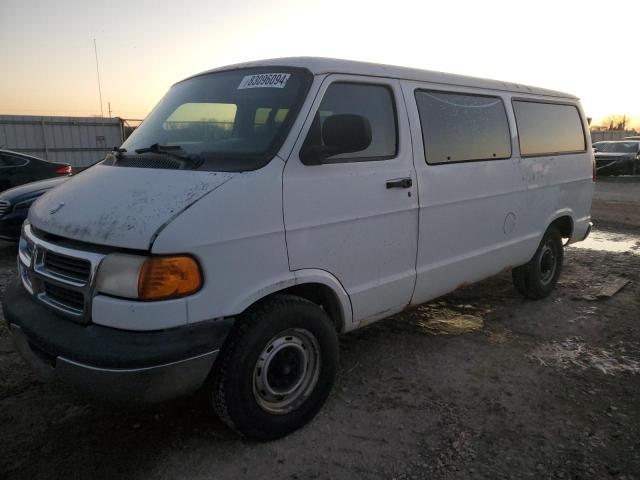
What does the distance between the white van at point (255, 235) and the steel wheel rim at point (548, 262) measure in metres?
1.56

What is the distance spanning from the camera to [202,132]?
3.10m

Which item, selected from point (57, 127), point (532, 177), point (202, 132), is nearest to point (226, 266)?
point (202, 132)

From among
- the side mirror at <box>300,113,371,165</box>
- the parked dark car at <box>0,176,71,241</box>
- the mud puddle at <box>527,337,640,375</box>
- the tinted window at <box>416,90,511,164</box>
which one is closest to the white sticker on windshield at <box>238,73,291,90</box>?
the side mirror at <box>300,113,371,165</box>

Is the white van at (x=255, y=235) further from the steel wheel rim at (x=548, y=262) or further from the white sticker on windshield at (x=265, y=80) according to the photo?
the steel wheel rim at (x=548, y=262)

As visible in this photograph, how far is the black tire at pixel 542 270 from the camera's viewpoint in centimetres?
512

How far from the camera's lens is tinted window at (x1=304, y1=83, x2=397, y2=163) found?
2938 mm

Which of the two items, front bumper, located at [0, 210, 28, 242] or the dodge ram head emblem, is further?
front bumper, located at [0, 210, 28, 242]

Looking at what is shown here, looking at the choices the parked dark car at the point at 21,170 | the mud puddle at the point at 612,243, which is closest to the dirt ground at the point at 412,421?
the mud puddle at the point at 612,243

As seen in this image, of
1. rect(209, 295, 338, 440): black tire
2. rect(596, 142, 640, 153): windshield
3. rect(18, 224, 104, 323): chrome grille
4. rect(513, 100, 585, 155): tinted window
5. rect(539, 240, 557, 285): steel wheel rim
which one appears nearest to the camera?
rect(18, 224, 104, 323): chrome grille

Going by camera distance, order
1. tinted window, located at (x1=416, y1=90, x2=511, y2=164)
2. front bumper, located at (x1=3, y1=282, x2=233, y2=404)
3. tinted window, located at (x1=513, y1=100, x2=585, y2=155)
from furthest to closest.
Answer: tinted window, located at (x1=513, y1=100, x2=585, y2=155), tinted window, located at (x1=416, y1=90, x2=511, y2=164), front bumper, located at (x1=3, y1=282, x2=233, y2=404)

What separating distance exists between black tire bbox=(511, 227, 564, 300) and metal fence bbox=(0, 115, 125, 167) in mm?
16821

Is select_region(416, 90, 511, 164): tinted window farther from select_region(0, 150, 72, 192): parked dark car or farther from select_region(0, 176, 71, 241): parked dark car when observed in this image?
select_region(0, 150, 72, 192): parked dark car

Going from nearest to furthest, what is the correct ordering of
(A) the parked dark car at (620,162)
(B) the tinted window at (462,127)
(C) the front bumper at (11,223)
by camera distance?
1. (B) the tinted window at (462,127)
2. (C) the front bumper at (11,223)
3. (A) the parked dark car at (620,162)

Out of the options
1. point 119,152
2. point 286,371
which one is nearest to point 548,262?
point 286,371
